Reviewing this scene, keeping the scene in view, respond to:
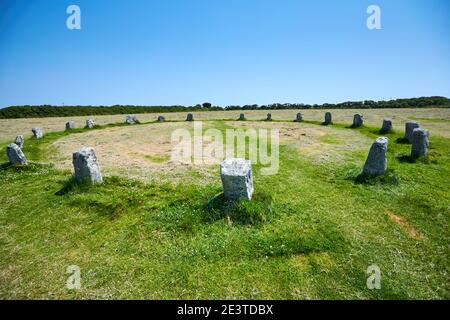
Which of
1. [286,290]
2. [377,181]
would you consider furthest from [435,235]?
[286,290]

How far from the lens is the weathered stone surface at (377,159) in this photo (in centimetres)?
1221

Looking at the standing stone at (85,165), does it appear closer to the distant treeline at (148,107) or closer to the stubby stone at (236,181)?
the stubby stone at (236,181)

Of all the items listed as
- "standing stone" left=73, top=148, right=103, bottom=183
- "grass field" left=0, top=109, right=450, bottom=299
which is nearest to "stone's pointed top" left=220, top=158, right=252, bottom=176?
"grass field" left=0, top=109, right=450, bottom=299

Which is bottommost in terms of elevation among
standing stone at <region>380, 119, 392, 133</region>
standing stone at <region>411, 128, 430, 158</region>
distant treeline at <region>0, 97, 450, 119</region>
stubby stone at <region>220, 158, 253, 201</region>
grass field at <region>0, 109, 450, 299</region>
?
grass field at <region>0, 109, 450, 299</region>

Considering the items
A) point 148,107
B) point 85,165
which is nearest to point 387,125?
point 85,165

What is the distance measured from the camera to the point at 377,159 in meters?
12.4

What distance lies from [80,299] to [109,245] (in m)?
2.13

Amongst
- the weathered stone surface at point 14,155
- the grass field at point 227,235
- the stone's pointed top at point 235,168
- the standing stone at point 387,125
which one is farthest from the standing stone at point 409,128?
the weathered stone surface at point 14,155

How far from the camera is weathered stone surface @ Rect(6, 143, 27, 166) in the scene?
15823 mm

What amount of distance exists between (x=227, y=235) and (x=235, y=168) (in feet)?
7.88

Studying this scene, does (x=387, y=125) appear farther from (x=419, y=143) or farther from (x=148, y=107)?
(x=148, y=107)

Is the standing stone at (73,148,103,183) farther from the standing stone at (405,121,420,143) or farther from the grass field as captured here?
the standing stone at (405,121,420,143)

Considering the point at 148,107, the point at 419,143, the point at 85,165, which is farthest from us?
the point at 148,107

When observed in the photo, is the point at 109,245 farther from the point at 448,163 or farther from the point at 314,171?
the point at 448,163
